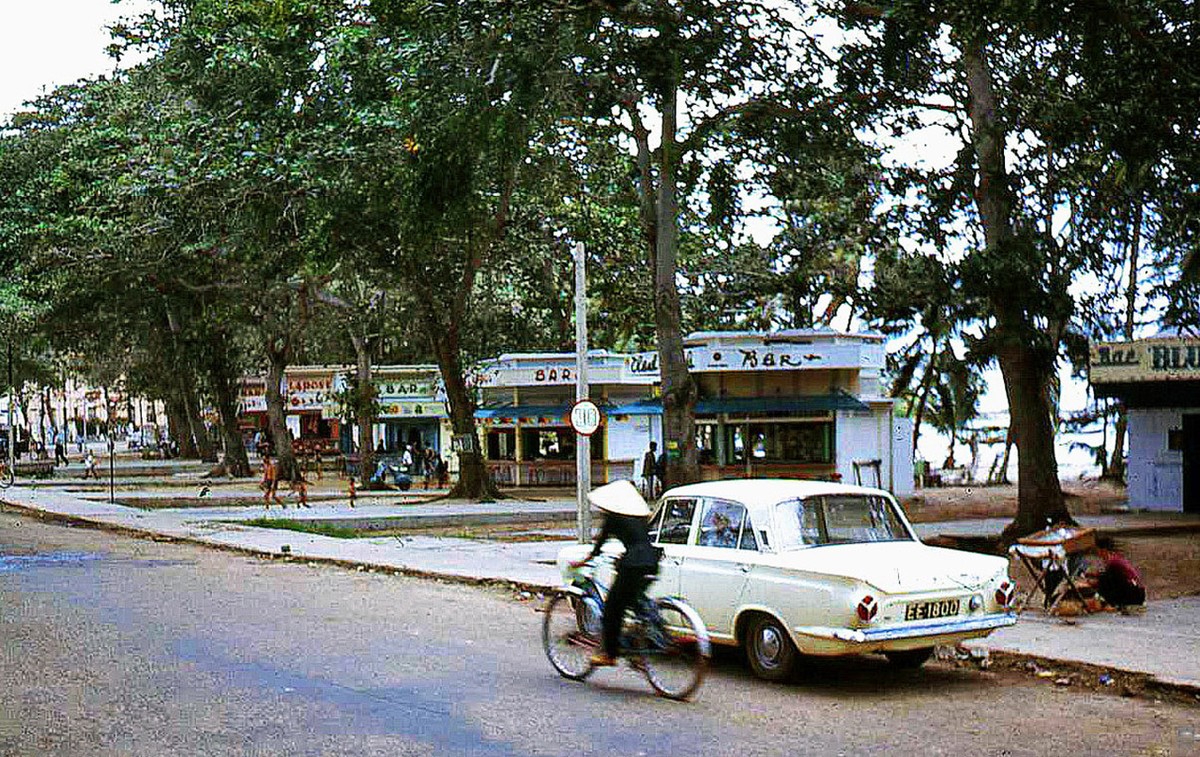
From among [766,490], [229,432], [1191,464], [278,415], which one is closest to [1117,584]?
[766,490]

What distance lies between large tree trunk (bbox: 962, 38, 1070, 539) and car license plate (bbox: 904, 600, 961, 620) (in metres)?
9.95

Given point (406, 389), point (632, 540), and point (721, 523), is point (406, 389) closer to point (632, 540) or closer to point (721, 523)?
point (721, 523)

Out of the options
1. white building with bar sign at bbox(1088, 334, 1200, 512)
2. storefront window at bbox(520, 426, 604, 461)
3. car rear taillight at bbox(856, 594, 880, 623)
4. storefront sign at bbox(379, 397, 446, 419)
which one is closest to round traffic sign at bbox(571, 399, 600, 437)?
car rear taillight at bbox(856, 594, 880, 623)

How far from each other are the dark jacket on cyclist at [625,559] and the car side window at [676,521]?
5.43 feet

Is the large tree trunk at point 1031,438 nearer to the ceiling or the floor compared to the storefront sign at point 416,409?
nearer to the floor

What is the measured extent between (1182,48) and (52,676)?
13.2 metres

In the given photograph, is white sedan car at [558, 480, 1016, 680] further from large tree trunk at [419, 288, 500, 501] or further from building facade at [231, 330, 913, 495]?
large tree trunk at [419, 288, 500, 501]

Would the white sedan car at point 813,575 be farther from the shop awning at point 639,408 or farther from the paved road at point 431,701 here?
the shop awning at point 639,408

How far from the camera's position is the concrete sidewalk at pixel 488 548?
11.3 meters

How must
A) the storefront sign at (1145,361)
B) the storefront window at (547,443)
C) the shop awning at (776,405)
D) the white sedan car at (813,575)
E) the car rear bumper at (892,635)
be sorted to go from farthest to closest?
the storefront window at (547,443) < the shop awning at (776,405) < the storefront sign at (1145,361) < the white sedan car at (813,575) < the car rear bumper at (892,635)

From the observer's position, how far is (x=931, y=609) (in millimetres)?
10008

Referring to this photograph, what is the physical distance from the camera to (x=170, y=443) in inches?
3356

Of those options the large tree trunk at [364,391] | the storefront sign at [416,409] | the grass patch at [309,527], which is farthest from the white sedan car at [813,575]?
the storefront sign at [416,409]

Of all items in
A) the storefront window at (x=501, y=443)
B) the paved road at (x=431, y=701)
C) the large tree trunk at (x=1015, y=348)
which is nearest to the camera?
the paved road at (x=431, y=701)
